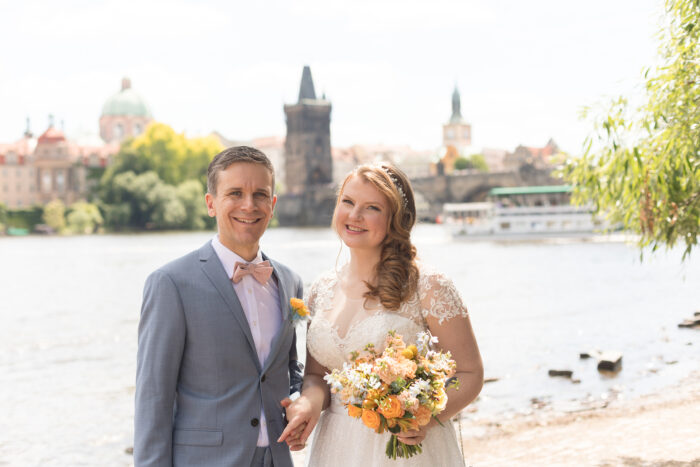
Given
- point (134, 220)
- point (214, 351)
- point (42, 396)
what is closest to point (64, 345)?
point (42, 396)

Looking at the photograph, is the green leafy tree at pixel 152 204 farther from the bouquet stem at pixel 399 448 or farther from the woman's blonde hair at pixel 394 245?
the bouquet stem at pixel 399 448

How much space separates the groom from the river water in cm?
66

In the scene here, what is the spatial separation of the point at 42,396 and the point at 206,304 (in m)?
9.80

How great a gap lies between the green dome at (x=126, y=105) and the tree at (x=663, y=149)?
11155 centimetres

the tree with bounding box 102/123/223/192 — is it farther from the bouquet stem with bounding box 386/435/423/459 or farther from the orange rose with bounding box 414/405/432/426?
the orange rose with bounding box 414/405/432/426

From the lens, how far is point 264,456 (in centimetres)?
256

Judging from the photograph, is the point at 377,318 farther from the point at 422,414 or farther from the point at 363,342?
the point at 422,414

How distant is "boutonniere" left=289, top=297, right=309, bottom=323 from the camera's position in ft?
8.36

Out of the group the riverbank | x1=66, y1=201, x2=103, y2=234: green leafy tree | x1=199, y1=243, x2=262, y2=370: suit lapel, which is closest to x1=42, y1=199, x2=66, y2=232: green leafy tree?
x1=66, y1=201, x2=103, y2=234: green leafy tree

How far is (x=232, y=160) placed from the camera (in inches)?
101

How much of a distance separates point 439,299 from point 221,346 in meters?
0.73

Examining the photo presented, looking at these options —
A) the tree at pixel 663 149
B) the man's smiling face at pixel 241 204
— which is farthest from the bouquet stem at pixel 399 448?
the tree at pixel 663 149

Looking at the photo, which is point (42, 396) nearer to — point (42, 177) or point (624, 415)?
point (624, 415)

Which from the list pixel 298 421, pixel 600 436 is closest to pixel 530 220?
pixel 600 436
